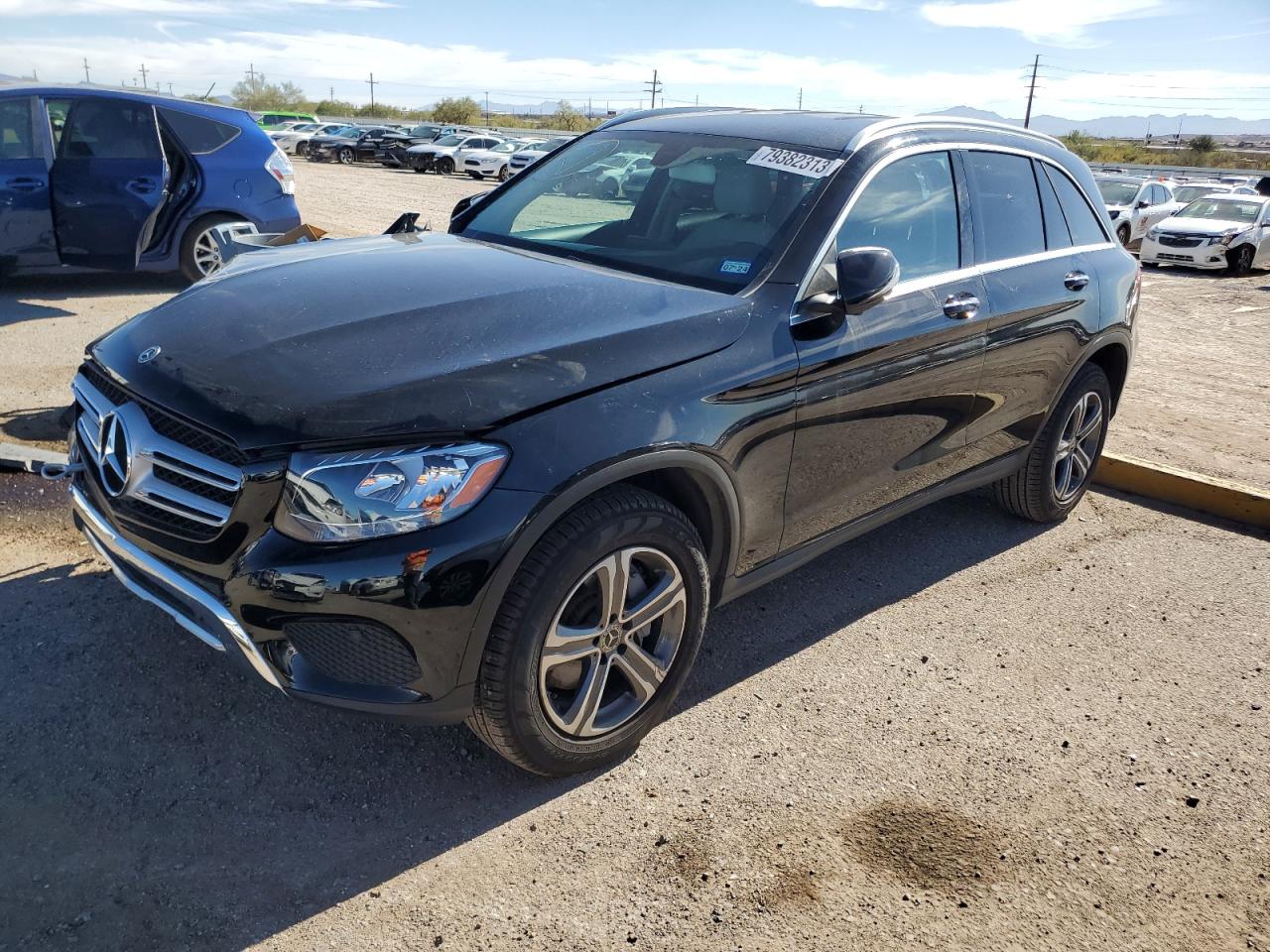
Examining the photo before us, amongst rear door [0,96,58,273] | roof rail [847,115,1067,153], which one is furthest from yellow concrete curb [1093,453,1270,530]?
rear door [0,96,58,273]

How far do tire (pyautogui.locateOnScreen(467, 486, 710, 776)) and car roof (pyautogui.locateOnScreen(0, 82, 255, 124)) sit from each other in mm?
7500

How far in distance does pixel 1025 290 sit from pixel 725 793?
259cm

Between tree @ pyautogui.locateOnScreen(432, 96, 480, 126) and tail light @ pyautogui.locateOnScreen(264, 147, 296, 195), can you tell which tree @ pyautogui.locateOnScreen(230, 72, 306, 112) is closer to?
tree @ pyautogui.locateOnScreen(432, 96, 480, 126)

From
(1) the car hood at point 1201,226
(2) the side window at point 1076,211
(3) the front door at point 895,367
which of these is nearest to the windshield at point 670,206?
(3) the front door at point 895,367

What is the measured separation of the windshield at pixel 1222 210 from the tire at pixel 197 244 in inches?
671

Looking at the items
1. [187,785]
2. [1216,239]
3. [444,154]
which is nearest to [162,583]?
[187,785]

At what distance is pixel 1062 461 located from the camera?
516 cm

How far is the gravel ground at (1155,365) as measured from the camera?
20.0ft

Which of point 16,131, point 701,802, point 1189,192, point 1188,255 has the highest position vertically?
point 1189,192

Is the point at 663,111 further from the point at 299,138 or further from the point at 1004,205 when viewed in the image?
the point at 299,138

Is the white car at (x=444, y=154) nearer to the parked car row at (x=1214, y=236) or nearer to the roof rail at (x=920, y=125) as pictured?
the parked car row at (x=1214, y=236)

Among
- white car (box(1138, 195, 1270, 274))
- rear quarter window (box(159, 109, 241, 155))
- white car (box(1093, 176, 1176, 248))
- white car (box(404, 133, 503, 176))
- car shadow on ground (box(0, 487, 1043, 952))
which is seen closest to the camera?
car shadow on ground (box(0, 487, 1043, 952))

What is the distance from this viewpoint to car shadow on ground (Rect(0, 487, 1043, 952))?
2.47 m

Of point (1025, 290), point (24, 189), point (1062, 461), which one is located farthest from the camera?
point (24, 189)
